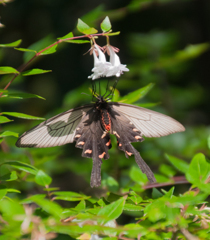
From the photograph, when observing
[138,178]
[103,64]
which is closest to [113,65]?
[103,64]

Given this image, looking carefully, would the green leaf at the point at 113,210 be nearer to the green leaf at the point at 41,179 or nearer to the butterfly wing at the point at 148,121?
the green leaf at the point at 41,179

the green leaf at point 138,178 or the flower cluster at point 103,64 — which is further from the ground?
the flower cluster at point 103,64

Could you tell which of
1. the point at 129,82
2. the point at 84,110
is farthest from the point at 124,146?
the point at 129,82

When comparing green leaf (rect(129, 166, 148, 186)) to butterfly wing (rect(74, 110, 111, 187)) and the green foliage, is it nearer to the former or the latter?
the green foliage

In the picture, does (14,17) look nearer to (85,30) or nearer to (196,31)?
(196,31)

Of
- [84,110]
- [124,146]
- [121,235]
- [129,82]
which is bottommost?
[121,235]

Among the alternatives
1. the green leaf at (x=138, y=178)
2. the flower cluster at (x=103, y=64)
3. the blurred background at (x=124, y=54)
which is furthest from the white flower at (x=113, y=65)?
the blurred background at (x=124, y=54)
